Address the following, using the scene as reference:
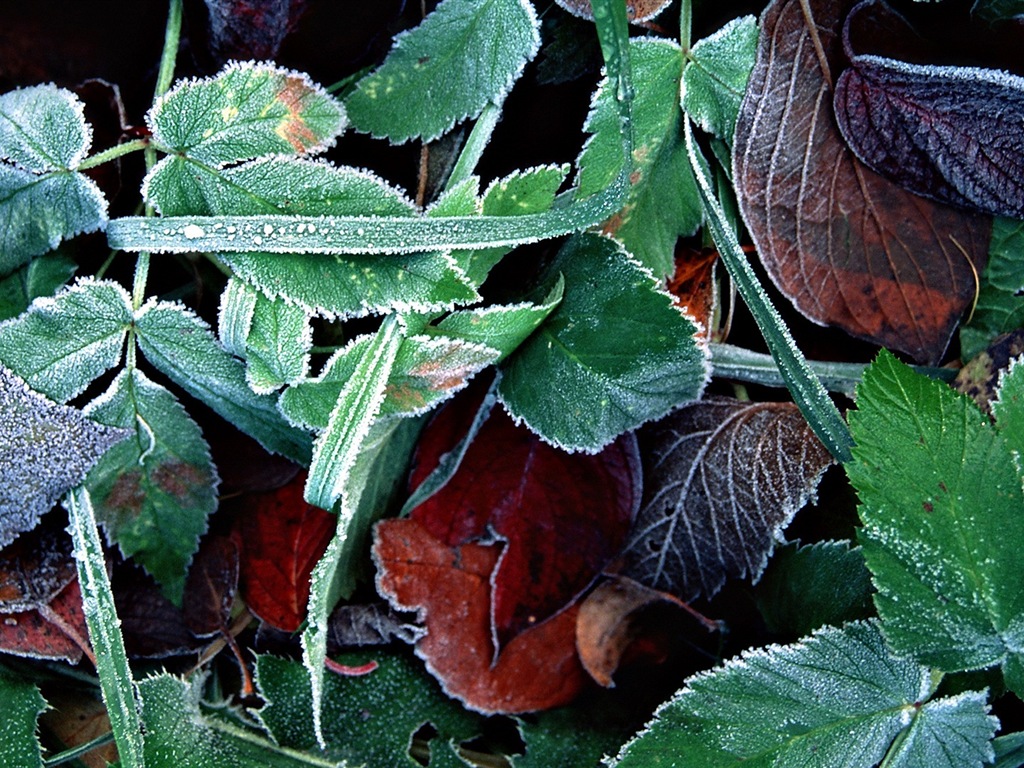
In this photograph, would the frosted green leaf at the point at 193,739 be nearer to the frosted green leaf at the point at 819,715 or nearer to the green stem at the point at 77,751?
the green stem at the point at 77,751

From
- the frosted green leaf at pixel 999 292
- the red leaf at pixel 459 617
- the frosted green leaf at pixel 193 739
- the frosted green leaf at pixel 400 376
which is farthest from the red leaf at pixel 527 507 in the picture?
the frosted green leaf at pixel 999 292

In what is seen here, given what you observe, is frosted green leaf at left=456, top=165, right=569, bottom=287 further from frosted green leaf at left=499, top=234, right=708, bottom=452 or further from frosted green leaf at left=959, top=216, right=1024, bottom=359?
frosted green leaf at left=959, top=216, right=1024, bottom=359

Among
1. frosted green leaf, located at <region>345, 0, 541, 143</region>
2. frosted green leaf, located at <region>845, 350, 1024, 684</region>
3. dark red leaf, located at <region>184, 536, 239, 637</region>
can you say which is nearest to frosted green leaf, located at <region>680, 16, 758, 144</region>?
frosted green leaf, located at <region>345, 0, 541, 143</region>

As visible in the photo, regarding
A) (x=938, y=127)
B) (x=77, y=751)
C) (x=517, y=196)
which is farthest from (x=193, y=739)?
(x=938, y=127)

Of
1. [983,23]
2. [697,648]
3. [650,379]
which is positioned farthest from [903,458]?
[983,23]

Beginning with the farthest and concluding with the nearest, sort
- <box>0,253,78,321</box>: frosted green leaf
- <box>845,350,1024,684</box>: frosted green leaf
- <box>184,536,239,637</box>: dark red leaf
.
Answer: <box>184,536,239,637</box>: dark red leaf < <box>0,253,78,321</box>: frosted green leaf < <box>845,350,1024,684</box>: frosted green leaf

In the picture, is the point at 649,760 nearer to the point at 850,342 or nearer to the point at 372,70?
the point at 850,342

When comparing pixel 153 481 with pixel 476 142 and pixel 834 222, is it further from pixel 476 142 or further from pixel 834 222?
pixel 834 222

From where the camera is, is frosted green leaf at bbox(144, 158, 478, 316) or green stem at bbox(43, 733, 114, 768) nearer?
frosted green leaf at bbox(144, 158, 478, 316)
